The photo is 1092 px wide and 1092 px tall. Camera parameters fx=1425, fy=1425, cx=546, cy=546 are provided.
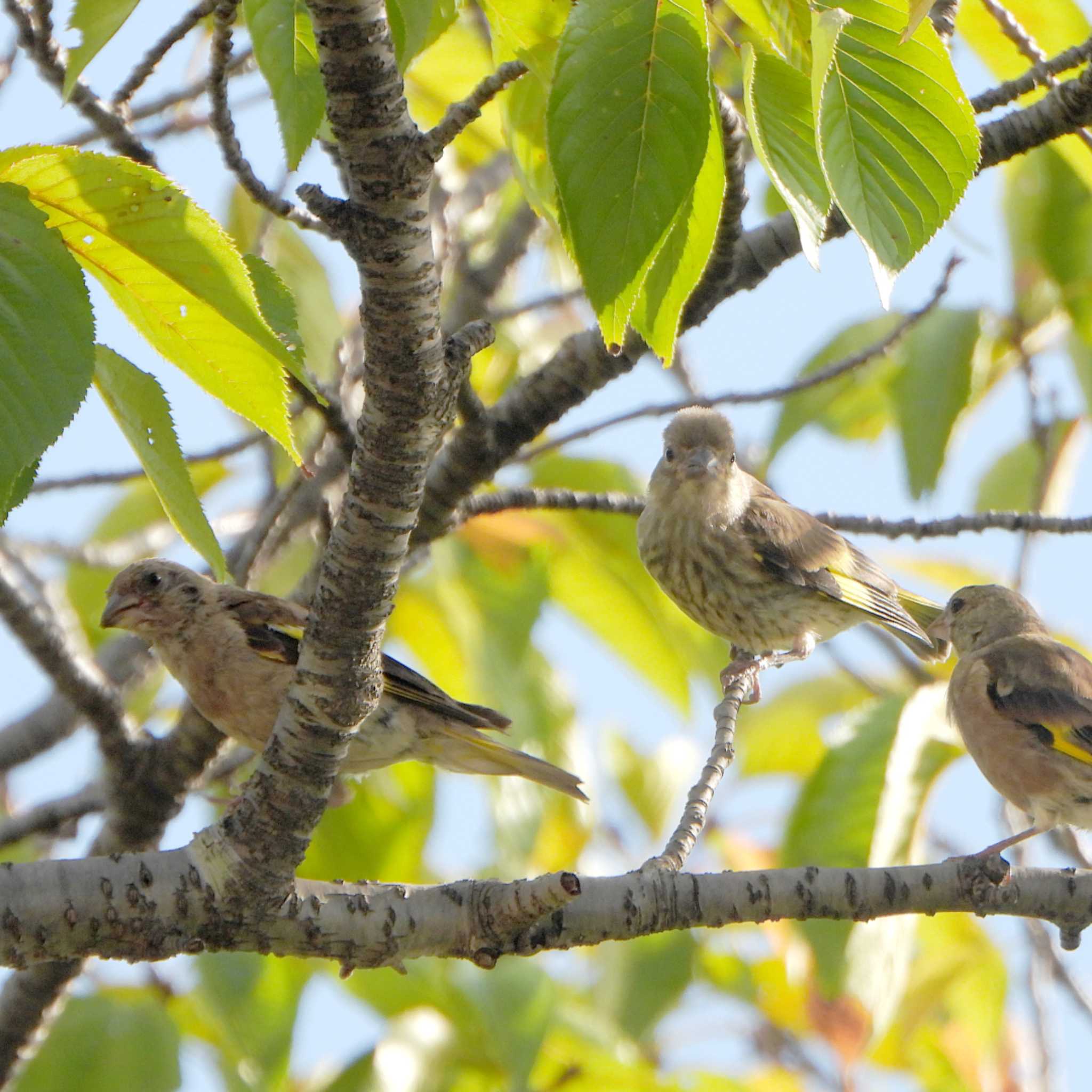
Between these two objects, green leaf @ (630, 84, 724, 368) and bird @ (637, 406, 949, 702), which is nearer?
green leaf @ (630, 84, 724, 368)

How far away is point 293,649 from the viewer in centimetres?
492

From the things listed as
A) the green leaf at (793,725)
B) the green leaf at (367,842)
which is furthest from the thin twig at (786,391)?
the green leaf at (793,725)

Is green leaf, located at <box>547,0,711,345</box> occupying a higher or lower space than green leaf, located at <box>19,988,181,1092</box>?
higher

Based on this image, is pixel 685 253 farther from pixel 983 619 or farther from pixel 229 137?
pixel 983 619

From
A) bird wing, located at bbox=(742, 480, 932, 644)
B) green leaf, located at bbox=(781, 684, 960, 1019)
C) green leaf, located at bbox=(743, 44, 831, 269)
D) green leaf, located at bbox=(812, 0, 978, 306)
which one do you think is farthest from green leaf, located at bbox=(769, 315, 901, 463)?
green leaf, located at bbox=(812, 0, 978, 306)

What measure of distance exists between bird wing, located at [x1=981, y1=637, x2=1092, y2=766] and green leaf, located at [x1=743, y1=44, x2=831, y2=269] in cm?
356

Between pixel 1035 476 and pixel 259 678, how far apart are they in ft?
12.6

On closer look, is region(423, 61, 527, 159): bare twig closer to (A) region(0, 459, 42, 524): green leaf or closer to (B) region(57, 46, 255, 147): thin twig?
(A) region(0, 459, 42, 524): green leaf

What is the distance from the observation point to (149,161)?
360 cm

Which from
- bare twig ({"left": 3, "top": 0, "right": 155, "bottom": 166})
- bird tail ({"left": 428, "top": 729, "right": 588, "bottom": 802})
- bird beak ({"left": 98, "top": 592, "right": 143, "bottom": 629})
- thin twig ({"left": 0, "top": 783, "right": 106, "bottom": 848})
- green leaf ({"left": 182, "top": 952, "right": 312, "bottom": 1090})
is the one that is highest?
bare twig ({"left": 3, "top": 0, "right": 155, "bottom": 166})

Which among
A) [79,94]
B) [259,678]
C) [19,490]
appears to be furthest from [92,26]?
[259,678]

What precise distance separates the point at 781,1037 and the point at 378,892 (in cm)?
531

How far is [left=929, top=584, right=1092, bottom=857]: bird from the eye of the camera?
536 centimetres

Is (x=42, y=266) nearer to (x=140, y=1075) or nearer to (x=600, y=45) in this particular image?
(x=600, y=45)
